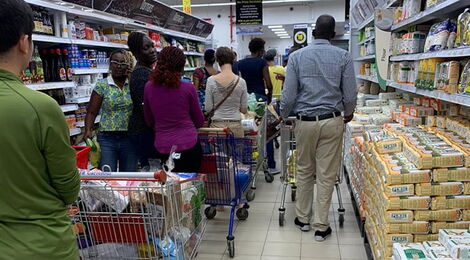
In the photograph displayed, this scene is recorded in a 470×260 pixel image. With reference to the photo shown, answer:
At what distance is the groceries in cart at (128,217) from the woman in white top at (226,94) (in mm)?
2097

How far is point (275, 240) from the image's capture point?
355 cm

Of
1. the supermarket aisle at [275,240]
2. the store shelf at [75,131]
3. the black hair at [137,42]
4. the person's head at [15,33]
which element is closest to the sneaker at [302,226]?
the supermarket aisle at [275,240]

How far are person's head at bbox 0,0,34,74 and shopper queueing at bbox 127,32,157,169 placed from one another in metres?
1.83

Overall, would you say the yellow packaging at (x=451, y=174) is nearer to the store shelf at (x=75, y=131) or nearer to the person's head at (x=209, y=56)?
the store shelf at (x=75, y=131)

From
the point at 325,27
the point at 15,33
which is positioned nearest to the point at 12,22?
the point at 15,33

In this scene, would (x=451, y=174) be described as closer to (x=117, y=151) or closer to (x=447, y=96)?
(x=447, y=96)

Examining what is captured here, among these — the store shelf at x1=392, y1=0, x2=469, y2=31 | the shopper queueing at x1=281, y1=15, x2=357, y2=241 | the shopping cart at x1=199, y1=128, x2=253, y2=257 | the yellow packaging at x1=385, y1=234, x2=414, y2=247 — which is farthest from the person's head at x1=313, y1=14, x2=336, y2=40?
the yellow packaging at x1=385, y1=234, x2=414, y2=247

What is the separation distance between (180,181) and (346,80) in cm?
188

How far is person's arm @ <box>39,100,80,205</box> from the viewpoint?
1287 mm

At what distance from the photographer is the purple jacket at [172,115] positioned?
3.00 meters

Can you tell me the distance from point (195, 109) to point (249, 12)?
34.0 feet

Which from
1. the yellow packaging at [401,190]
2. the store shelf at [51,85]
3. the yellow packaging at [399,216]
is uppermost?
the store shelf at [51,85]

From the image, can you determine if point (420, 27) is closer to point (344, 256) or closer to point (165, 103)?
point (344, 256)

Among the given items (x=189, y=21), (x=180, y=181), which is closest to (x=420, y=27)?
(x=180, y=181)
